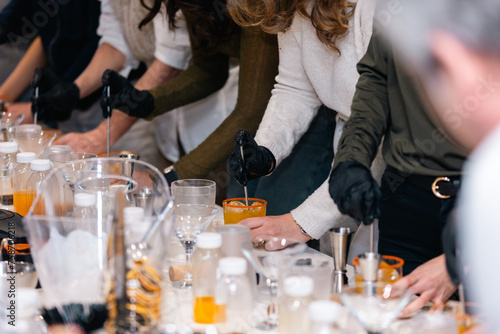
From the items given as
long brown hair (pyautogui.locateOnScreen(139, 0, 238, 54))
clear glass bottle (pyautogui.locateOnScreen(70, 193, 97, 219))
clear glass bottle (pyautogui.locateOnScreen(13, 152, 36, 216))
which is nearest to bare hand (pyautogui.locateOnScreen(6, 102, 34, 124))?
long brown hair (pyautogui.locateOnScreen(139, 0, 238, 54))

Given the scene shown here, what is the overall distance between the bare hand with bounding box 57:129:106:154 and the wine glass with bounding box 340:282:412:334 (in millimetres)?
1525

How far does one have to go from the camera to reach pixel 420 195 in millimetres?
1413

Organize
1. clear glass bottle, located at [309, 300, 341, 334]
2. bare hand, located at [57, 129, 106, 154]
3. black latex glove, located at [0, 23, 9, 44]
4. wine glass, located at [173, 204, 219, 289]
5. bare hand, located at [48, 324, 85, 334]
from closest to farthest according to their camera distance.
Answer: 1. clear glass bottle, located at [309, 300, 341, 334]
2. bare hand, located at [48, 324, 85, 334]
3. wine glass, located at [173, 204, 219, 289]
4. bare hand, located at [57, 129, 106, 154]
5. black latex glove, located at [0, 23, 9, 44]

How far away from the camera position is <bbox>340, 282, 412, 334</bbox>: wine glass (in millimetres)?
945

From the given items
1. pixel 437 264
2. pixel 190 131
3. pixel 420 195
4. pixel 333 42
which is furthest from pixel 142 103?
pixel 437 264

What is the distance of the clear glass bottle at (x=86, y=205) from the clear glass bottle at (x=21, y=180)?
40 centimetres

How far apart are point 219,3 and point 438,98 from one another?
3.32ft

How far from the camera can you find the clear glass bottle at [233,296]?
104 centimetres

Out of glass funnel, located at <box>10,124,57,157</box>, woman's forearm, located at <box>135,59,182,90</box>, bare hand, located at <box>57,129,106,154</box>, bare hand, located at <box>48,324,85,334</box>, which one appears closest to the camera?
bare hand, located at <box>48,324,85,334</box>

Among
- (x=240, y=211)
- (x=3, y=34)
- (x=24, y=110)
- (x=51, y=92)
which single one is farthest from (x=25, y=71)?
(x=240, y=211)

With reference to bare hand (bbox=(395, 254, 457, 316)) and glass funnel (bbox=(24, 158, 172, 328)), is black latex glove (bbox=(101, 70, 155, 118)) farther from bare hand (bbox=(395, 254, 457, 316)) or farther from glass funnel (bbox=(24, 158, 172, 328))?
bare hand (bbox=(395, 254, 457, 316))

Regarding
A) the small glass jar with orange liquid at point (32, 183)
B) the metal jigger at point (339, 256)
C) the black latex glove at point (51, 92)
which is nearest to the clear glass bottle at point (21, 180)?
the small glass jar with orange liquid at point (32, 183)

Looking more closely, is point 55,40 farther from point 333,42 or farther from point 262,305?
point 262,305

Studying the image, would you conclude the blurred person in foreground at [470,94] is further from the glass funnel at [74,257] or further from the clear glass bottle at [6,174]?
the clear glass bottle at [6,174]
